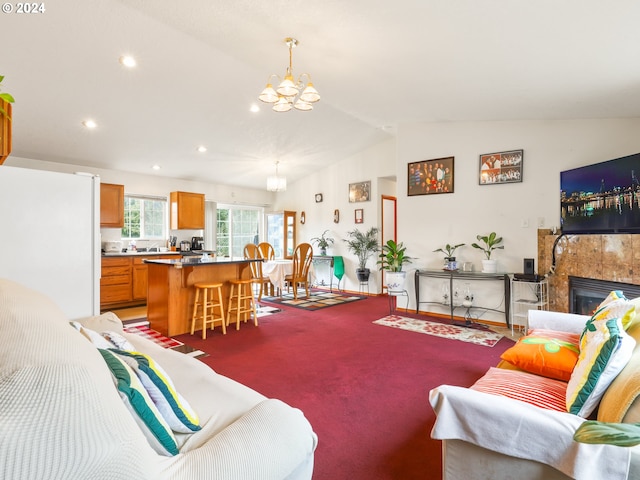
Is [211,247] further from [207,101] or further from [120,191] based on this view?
[207,101]

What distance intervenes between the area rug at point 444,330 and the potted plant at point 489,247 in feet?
2.71

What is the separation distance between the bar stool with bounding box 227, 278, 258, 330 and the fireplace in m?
Answer: 3.75

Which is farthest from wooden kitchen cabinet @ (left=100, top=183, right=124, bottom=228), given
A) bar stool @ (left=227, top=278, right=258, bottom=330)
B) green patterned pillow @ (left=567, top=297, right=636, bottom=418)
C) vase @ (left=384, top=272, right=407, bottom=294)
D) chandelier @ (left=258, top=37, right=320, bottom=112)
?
green patterned pillow @ (left=567, top=297, right=636, bottom=418)

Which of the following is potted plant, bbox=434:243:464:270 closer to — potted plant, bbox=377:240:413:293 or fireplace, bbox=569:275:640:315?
potted plant, bbox=377:240:413:293

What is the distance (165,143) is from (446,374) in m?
5.06

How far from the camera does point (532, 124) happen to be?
4.33 m

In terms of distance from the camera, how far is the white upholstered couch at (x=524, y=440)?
0.99 meters

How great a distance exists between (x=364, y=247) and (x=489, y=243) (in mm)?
2764

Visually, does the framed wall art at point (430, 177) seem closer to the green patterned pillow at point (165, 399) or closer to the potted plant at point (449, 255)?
the potted plant at point (449, 255)

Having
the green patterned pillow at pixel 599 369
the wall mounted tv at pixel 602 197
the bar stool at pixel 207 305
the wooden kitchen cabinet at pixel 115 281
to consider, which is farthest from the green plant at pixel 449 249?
the wooden kitchen cabinet at pixel 115 281

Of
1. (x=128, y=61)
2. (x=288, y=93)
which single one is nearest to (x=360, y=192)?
(x=288, y=93)

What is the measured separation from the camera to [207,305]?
418cm

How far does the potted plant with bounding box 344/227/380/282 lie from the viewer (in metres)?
6.83

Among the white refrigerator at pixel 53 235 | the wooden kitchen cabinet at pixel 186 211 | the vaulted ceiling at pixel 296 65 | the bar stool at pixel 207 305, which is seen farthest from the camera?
the wooden kitchen cabinet at pixel 186 211
